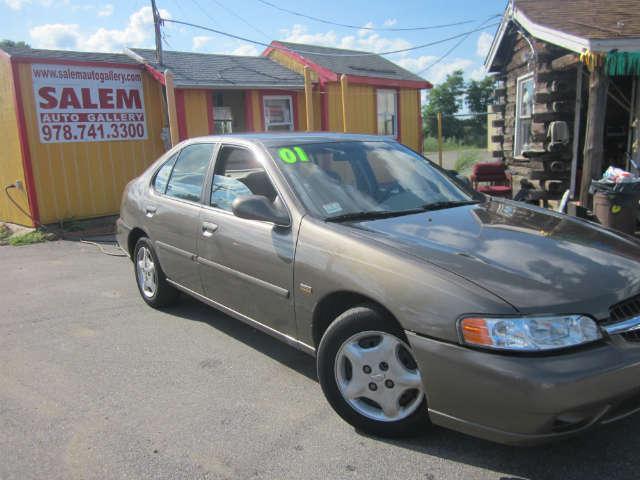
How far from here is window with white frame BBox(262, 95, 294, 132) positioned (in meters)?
13.0

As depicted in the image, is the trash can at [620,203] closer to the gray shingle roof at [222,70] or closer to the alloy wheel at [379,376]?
the alloy wheel at [379,376]

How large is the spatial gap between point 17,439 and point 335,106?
1178 cm

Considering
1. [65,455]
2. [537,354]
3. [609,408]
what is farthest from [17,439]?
[609,408]

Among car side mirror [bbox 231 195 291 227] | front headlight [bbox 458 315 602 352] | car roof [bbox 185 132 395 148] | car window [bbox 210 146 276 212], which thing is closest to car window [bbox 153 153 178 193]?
car roof [bbox 185 132 395 148]

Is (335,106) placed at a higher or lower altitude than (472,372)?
higher

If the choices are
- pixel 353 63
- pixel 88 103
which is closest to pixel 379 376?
pixel 88 103

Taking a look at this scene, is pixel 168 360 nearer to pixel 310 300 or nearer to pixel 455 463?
pixel 310 300

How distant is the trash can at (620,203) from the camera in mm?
6824

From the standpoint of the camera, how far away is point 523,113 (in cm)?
1130

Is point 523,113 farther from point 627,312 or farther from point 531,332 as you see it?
point 531,332

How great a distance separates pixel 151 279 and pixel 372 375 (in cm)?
302

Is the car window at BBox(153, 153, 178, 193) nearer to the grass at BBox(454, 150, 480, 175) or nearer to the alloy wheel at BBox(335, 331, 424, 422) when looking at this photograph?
the alloy wheel at BBox(335, 331, 424, 422)

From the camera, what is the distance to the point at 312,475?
8.65 feet

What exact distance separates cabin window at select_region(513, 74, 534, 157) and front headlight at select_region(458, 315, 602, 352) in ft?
29.9
